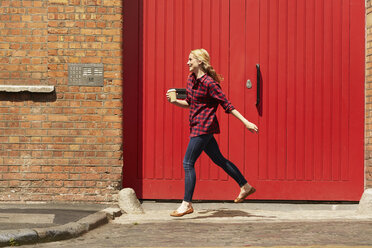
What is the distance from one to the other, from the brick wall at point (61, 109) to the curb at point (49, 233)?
3.70 feet

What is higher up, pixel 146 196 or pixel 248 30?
pixel 248 30

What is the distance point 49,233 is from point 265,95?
3.20 m

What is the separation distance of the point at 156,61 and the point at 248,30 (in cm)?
112

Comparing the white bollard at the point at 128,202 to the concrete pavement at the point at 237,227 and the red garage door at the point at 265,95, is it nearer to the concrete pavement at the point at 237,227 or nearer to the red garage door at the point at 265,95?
the concrete pavement at the point at 237,227

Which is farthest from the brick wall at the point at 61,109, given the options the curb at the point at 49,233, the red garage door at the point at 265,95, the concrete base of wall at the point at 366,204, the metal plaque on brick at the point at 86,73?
the concrete base of wall at the point at 366,204

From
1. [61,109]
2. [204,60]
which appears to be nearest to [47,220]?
[61,109]

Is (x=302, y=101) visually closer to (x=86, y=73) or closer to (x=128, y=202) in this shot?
(x=128, y=202)

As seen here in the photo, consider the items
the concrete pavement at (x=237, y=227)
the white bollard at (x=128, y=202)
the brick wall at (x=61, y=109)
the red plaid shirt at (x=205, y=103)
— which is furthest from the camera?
the brick wall at (x=61, y=109)

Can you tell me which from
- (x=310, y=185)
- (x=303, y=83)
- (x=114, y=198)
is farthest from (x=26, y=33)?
(x=310, y=185)

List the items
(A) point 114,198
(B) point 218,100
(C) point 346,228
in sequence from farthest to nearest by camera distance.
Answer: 1. (A) point 114,198
2. (B) point 218,100
3. (C) point 346,228

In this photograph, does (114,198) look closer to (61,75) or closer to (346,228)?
(61,75)

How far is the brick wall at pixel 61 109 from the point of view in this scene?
6.93 m

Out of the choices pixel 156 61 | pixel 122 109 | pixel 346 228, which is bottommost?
pixel 346 228

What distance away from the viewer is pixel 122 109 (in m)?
7.02
